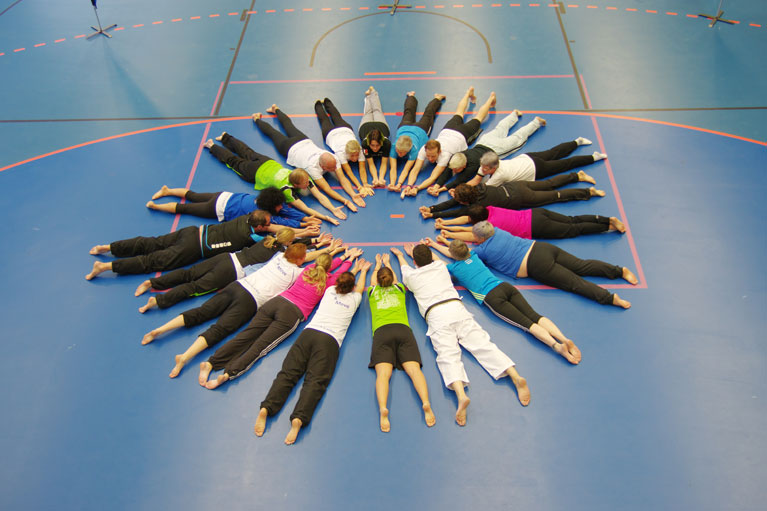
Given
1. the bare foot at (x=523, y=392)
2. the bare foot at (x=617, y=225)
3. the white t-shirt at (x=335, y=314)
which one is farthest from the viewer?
the bare foot at (x=617, y=225)

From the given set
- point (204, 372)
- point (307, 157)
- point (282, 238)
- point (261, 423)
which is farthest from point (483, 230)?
point (204, 372)

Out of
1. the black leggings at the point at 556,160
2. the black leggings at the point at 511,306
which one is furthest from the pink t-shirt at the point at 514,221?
the black leggings at the point at 556,160

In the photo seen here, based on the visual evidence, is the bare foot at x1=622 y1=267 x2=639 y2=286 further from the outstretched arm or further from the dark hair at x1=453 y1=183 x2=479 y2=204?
the outstretched arm

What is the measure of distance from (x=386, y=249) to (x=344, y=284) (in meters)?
1.38

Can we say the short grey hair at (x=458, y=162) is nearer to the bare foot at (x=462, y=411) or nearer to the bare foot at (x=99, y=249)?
the bare foot at (x=462, y=411)

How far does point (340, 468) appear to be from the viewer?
5.83 metres

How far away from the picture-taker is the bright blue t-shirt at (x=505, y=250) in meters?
7.17

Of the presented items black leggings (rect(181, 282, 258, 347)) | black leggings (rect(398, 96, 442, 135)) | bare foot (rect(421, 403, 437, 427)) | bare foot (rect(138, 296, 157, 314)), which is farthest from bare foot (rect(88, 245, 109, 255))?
bare foot (rect(421, 403, 437, 427))

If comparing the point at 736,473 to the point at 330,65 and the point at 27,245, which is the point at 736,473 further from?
the point at 27,245

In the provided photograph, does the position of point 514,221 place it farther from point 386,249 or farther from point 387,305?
point 387,305

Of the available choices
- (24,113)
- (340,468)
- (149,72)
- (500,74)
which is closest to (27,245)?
(24,113)

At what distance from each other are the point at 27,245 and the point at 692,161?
11.5 meters

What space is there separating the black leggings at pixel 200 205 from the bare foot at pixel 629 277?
644cm

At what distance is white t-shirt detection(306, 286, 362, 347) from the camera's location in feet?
21.5
